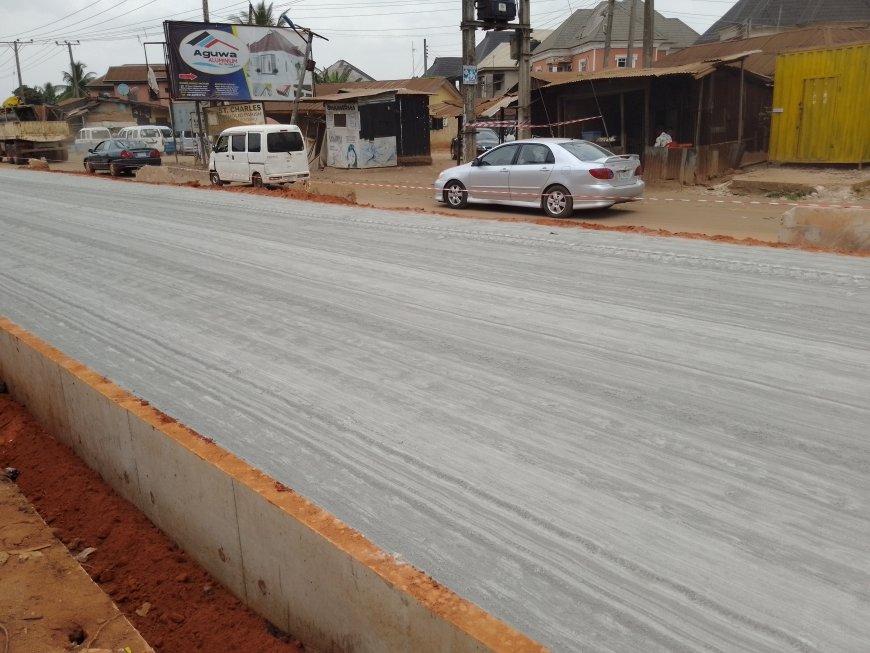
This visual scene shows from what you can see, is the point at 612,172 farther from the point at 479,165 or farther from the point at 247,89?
the point at 247,89

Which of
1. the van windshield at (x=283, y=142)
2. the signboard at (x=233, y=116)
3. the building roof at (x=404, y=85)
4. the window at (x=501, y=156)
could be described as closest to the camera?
the window at (x=501, y=156)

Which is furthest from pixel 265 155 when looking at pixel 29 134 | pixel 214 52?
pixel 29 134

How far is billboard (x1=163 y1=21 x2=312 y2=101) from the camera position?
33.9 metres

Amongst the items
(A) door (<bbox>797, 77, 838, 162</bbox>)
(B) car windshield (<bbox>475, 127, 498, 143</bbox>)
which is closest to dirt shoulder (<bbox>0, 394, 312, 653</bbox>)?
(A) door (<bbox>797, 77, 838, 162</bbox>)

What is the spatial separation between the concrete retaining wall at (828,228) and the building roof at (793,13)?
3787 centimetres

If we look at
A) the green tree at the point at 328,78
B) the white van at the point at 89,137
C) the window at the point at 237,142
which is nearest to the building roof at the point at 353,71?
the green tree at the point at 328,78

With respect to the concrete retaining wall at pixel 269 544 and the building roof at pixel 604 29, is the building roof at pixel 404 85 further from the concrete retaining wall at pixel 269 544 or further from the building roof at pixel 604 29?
the concrete retaining wall at pixel 269 544

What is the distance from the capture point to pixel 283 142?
72.9 ft

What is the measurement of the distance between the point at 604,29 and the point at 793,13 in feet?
74.4

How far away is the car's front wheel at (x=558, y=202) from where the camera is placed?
15.0 metres

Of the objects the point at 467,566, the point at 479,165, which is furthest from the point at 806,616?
the point at 479,165

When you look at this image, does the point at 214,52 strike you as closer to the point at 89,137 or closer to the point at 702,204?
the point at 89,137

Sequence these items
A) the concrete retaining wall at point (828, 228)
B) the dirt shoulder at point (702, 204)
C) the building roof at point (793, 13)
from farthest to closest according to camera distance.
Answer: the building roof at point (793, 13)
the dirt shoulder at point (702, 204)
the concrete retaining wall at point (828, 228)

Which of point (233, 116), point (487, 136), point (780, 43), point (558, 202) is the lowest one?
point (558, 202)
